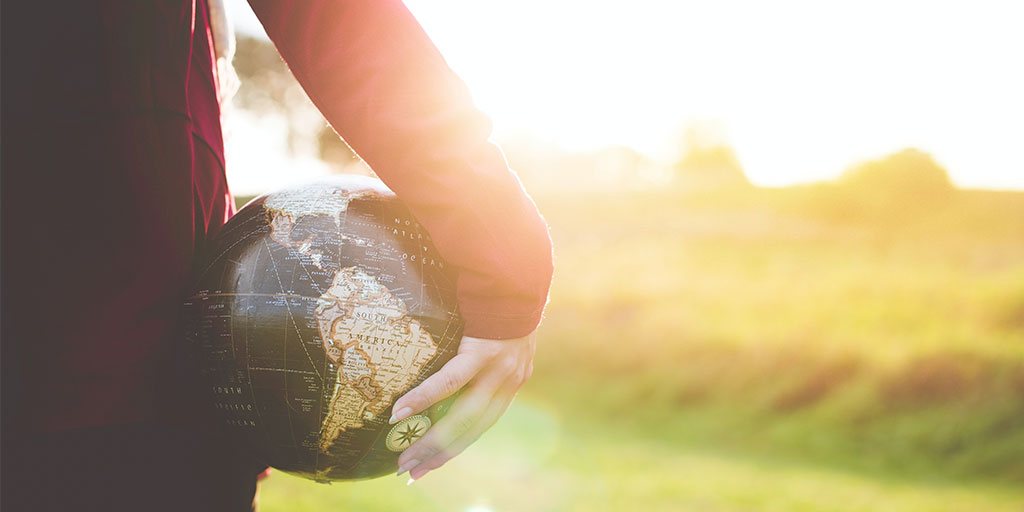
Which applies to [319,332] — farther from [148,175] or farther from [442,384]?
[148,175]

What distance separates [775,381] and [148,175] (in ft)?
39.7

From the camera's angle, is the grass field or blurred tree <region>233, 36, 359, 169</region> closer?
the grass field

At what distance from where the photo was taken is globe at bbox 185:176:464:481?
1.88 meters

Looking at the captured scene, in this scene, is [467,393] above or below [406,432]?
above

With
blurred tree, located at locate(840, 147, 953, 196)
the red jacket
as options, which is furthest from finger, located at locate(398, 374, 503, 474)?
blurred tree, located at locate(840, 147, 953, 196)

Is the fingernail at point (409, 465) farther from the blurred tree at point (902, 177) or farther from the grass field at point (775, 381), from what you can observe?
the blurred tree at point (902, 177)

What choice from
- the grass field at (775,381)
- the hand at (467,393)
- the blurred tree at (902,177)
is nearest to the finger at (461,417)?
the hand at (467,393)

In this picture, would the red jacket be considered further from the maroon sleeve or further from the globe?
the globe

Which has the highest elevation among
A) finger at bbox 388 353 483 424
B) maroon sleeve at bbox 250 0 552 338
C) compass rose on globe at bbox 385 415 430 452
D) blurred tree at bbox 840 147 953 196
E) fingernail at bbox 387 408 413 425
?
blurred tree at bbox 840 147 953 196

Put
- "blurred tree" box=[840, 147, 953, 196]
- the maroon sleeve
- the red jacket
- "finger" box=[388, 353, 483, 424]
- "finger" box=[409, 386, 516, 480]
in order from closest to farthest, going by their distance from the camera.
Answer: the red jacket, the maroon sleeve, "finger" box=[388, 353, 483, 424], "finger" box=[409, 386, 516, 480], "blurred tree" box=[840, 147, 953, 196]

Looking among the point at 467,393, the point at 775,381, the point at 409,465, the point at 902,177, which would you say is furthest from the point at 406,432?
the point at 902,177

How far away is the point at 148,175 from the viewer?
1599mm

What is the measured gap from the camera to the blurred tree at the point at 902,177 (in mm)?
20219

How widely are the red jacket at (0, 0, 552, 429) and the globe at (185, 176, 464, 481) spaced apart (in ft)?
0.44
